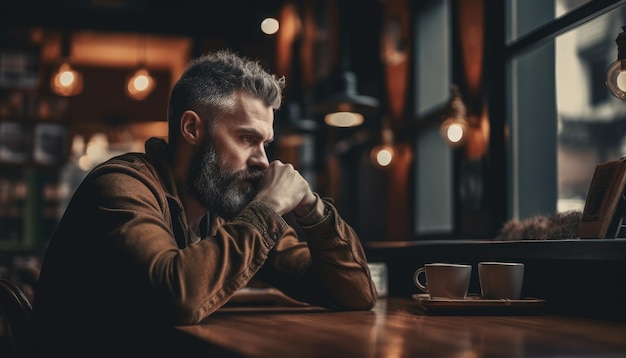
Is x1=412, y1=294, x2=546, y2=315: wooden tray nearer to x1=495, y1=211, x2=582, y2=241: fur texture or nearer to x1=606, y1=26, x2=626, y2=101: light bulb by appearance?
x1=495, y1=211, x2=582, y2=241: fur texture

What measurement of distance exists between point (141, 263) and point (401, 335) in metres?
Answer: 0.58

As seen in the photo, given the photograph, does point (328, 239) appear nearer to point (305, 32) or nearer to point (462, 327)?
point (462, 327)

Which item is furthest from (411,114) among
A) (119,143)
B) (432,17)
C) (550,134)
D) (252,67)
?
(119,143)

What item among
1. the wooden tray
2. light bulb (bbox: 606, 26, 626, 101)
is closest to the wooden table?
the wooden tray

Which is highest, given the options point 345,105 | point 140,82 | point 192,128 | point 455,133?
point 140,82

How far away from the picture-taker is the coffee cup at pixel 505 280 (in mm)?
1791

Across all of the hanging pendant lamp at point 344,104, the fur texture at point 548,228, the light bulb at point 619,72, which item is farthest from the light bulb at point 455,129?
the light bulb at point 619,72

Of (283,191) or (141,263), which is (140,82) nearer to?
A: (283,191)

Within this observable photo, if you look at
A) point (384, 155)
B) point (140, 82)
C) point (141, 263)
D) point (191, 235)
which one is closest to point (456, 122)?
point (384, 155)

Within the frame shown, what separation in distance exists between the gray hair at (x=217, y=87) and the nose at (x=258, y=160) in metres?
0.15

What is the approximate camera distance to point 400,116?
221 inches

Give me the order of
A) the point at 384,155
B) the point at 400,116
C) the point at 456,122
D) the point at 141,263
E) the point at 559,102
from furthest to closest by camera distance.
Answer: the point at 400,116 < the point at 384,155 < the point at 456,122 < the point at 559,102 < the point at 141,263

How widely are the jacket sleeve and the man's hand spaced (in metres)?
0.11

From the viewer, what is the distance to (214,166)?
6.91 ft
